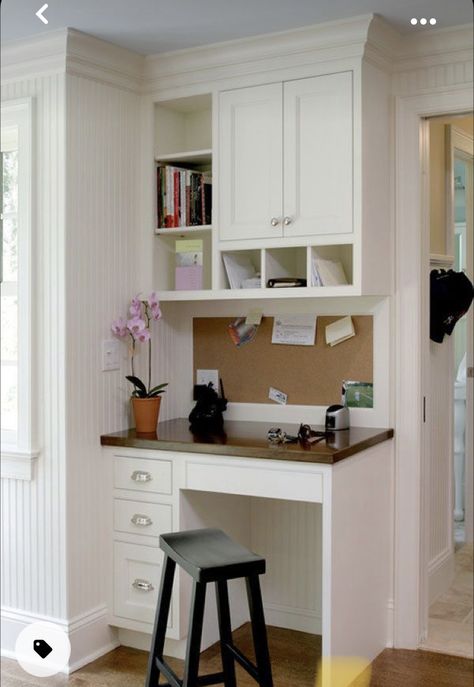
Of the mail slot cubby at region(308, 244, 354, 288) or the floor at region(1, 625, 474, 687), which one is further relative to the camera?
the mail slot cubby at region(308, 244, 354, 288)

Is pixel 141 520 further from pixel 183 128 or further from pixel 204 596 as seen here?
pixel 183 128

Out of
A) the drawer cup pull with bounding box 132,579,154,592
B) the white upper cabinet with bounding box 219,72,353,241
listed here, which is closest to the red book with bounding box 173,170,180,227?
the white upper cabinet with bounding box 219,72,353,241

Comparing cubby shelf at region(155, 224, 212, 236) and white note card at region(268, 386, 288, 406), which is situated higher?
cubby shelf at region(155, 224, 212, 236)

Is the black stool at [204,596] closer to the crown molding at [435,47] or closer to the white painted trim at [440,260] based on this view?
the white painted trim at [440,260]

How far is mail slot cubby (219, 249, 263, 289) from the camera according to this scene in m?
3.48

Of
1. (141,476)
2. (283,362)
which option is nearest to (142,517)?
(141,476)

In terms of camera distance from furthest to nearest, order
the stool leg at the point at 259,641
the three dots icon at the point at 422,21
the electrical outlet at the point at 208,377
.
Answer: the electrical outlet at the point at 208,377 < the three dots icon at the point at 422,21 < the stool leg at the point at 259,641

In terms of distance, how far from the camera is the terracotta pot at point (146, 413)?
11.5 ft

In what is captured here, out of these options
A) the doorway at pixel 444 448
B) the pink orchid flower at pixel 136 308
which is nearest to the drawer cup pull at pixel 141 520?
the pink orchid flower at pixel 136 308

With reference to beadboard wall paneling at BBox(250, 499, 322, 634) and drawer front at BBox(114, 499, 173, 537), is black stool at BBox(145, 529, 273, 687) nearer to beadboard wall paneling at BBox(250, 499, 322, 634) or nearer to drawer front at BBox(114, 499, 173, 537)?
drawer front at BBox(114, 499, 173, 537)

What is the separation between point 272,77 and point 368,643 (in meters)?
2.18

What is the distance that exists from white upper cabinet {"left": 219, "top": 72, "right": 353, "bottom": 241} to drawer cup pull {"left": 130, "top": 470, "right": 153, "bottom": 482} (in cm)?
99

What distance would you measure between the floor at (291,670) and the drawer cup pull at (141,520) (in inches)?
20.6

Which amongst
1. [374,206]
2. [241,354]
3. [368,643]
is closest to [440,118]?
[374,206]
